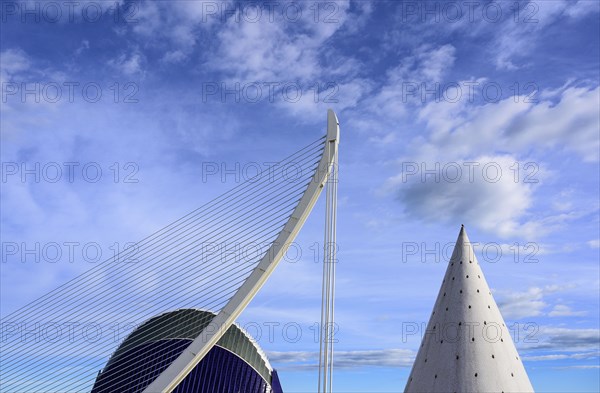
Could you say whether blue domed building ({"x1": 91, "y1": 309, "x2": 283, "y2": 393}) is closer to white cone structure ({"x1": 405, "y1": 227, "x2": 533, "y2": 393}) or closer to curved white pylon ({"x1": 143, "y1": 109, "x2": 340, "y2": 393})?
curved white pylon ({"x1": 143, "y1": 109, "x2": 340, "y2": 393})

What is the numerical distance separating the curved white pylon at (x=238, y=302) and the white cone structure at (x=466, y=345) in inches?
337

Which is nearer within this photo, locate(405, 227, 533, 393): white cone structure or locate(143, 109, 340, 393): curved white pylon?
locate(405, 227, 533, 393): white cone structure

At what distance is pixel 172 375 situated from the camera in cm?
2906

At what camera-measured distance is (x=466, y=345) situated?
96.3 ft

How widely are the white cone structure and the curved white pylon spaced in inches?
337

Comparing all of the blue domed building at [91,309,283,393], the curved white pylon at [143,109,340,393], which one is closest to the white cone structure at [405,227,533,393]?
the curved white pylon at [143,109,340,393]

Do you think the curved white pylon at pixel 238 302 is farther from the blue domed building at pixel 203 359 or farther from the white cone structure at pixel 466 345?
the blue domed building at pixel 203 359

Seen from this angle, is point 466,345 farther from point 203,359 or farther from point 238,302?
point 203,359

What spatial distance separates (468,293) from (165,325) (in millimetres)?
39934

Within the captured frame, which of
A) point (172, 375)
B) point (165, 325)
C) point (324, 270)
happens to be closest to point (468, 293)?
point (324, 270)

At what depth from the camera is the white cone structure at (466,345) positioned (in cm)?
2845

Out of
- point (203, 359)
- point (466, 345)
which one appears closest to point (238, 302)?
point (466, 345)

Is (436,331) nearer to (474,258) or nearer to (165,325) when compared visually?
(474,258)

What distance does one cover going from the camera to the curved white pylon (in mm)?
29094
